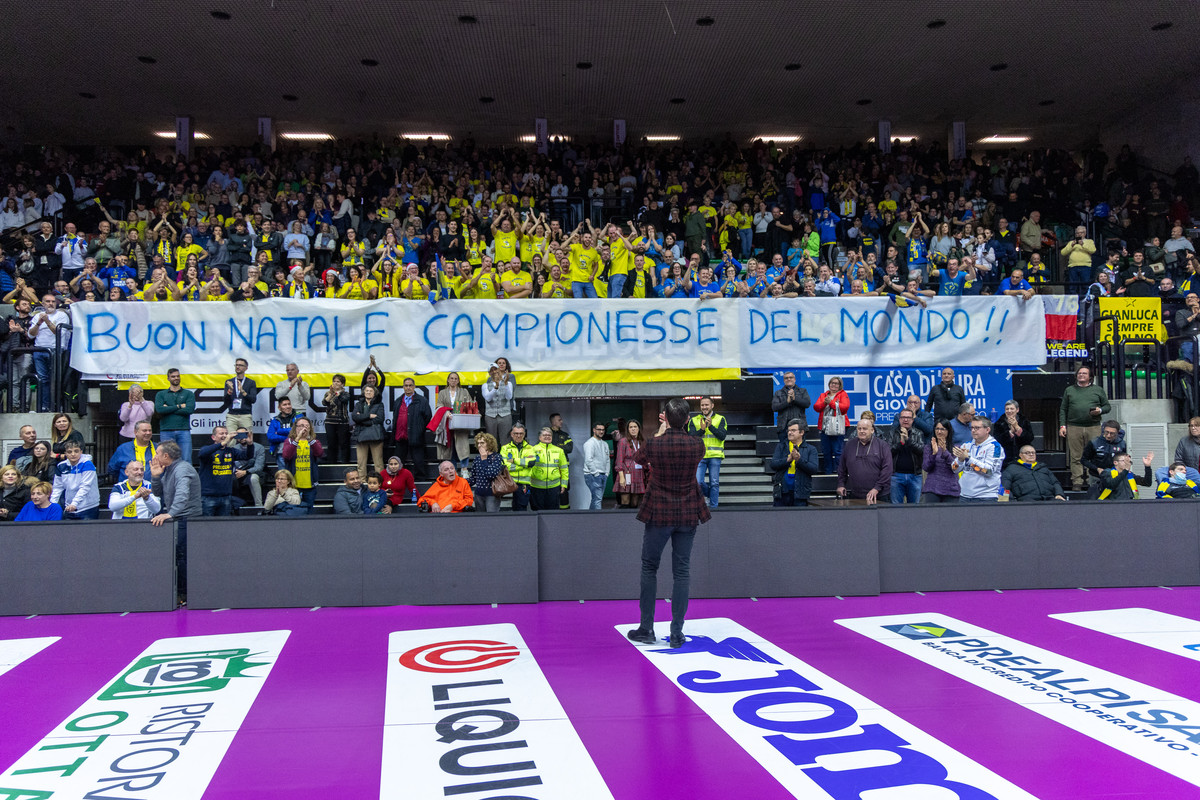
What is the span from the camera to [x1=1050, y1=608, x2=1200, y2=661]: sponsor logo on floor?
22.6 ft

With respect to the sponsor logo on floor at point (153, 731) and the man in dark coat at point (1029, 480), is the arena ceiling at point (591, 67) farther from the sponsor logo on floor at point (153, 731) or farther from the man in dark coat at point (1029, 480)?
the sponsor logo on floor at point (153, 731)

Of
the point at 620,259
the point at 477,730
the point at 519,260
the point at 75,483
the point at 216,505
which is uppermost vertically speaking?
the point at 620,259

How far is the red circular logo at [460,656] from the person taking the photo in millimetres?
6449

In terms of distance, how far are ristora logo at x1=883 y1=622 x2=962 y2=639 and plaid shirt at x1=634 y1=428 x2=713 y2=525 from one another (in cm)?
224

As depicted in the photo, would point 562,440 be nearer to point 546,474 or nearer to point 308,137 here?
point 546,474

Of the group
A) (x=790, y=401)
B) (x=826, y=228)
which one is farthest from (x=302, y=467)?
(x=826, y=228)

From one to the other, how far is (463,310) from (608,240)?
12.0 feet

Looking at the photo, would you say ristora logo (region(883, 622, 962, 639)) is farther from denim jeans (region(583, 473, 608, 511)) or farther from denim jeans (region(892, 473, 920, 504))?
denim jeans (region(583, 473, 608, 511))

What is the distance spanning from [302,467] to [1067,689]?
31.1 ft

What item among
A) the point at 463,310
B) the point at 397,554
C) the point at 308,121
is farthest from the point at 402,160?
the point at 397,554

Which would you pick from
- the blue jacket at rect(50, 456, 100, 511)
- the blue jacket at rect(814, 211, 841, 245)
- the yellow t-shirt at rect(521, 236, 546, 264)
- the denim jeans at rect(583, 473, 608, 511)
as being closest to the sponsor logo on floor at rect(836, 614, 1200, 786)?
the denim jeans at rect(583, 473, 608, 511)

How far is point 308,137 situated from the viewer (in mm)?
27484

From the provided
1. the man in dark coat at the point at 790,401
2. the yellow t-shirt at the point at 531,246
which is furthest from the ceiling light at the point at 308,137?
the man in dark coat at the point at 790,401

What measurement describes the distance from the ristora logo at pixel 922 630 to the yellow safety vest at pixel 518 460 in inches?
218
